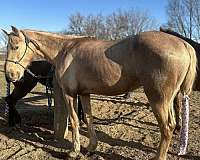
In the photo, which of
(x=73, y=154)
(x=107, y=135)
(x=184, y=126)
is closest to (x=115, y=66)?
(x=184, y=126)

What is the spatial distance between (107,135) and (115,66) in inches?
79.7

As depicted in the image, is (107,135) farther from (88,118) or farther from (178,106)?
(178,106)

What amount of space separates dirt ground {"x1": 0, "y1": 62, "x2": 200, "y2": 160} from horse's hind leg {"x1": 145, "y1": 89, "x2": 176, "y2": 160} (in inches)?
Result: 20.8

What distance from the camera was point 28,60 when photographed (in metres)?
5.49

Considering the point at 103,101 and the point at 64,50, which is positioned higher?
the point at 64,50

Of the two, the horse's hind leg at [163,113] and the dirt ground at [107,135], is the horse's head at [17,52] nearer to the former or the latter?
the dirt ground at [107,135]

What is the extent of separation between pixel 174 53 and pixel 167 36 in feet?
1.14

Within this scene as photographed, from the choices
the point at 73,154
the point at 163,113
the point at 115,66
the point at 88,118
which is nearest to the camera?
the point at 163,113

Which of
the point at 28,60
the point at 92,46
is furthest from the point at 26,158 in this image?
the point at 92,46

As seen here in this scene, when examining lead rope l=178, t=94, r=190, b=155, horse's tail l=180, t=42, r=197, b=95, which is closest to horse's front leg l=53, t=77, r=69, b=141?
lead rope l=178, t=94, r=190, b=155

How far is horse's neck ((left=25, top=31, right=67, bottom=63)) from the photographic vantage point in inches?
215

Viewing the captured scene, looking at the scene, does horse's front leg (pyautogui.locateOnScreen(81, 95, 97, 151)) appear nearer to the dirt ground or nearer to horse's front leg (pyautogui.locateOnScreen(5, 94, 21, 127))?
the dirt ground

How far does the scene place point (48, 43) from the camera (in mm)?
5496

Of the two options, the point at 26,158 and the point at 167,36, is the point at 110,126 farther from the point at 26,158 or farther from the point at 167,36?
the point at 167,36
